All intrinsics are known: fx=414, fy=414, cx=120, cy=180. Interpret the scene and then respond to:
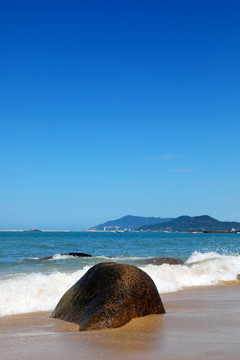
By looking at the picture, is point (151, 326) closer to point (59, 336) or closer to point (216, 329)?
point (216, 329)

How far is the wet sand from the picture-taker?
4137 mm

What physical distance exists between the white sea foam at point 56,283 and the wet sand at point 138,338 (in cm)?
107

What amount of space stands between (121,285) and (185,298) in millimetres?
3233

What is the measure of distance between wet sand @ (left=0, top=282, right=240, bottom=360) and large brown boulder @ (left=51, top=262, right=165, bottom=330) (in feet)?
0.56

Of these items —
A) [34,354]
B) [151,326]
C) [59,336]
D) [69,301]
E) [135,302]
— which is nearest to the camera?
[34,354]

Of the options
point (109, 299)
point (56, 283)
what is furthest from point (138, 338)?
point (56, 283)

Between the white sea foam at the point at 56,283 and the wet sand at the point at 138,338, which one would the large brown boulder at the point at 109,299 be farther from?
the white sea foam at the point at 56,283

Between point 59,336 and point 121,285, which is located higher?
point 121,285

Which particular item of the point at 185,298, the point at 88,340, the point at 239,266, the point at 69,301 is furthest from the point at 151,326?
the point at 239,266

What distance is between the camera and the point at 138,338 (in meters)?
4.86

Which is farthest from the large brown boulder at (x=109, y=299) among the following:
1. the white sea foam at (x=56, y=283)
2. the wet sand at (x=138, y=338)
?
the white sea foam at (x=56, y=283)

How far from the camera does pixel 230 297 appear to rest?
8.91m

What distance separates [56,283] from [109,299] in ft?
15.3

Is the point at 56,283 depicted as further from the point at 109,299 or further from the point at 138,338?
the point at 138,338
